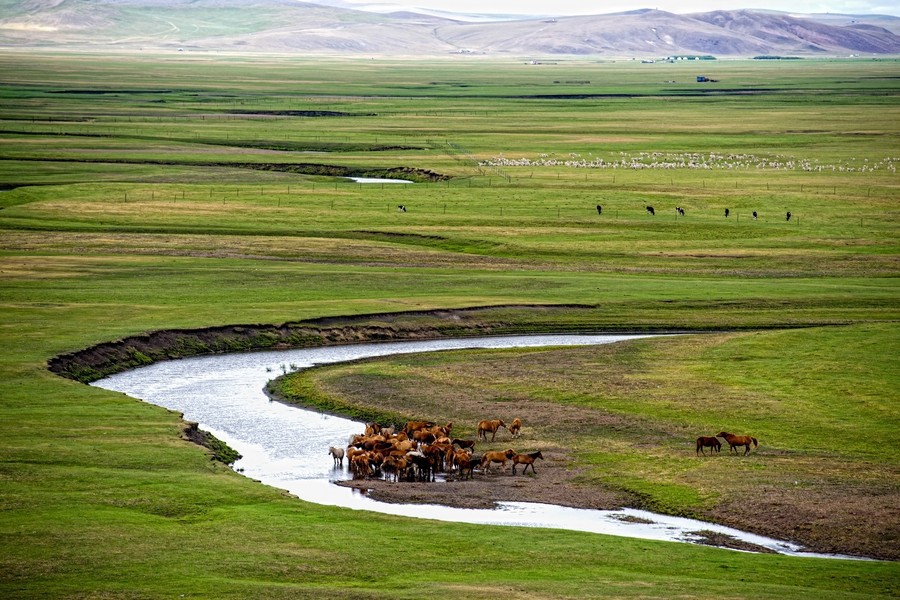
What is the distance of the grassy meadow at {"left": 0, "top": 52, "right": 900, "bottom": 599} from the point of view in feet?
87.4

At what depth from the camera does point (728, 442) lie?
37.0 meters

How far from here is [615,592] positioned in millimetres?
24500

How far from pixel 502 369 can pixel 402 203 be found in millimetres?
45384

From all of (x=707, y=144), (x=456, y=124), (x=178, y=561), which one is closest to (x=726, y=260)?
(x=178, y=561)

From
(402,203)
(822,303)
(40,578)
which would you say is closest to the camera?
(40,578)

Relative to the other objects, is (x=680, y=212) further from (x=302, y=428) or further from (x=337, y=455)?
(x=337, y=455)

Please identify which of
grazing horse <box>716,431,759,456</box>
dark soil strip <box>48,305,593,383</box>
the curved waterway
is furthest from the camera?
dark soil strip <box>48,305,593,383</box>

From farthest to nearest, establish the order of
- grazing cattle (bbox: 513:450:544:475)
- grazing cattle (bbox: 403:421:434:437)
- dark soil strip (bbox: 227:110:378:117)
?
dark soil strip (bbox: 227:110:378:117), grazing cattle (bbox: 403:421:434:437), grazing cattle (bbox: 513:450:544:475)

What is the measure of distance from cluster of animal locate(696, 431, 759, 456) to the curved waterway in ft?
16.9

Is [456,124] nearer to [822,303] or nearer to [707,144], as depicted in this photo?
[707,144]

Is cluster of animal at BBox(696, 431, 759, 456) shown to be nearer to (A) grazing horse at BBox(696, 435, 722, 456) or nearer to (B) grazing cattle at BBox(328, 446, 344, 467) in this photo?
(A) grazing horse at BBox(696, 435, 722, 456)

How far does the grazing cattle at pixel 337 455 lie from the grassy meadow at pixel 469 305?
159 inches

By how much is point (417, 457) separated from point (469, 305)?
2520cm

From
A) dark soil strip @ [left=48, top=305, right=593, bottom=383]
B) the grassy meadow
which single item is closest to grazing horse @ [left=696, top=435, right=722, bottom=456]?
the grassy meadow
